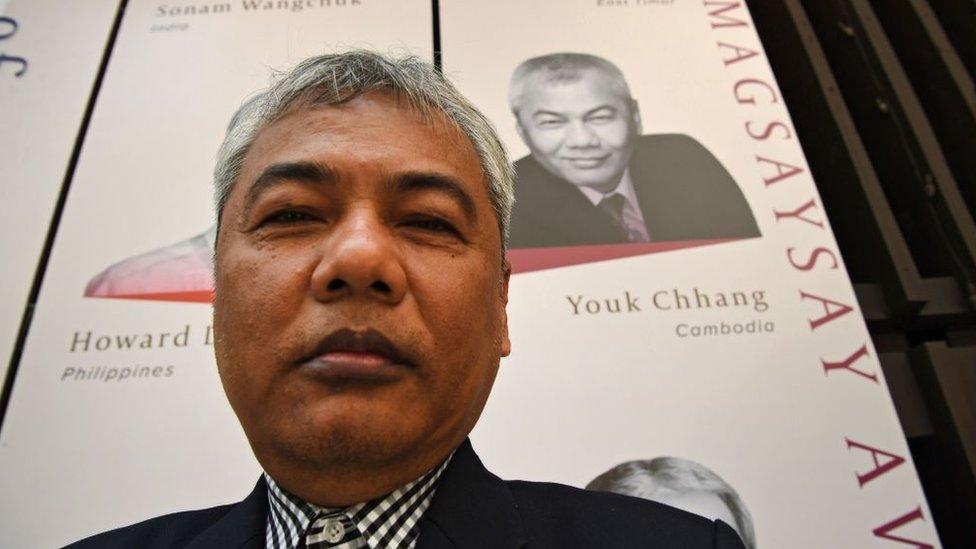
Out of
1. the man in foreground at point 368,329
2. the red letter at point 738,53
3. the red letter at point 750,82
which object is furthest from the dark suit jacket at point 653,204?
the man in foreground at point 368,329

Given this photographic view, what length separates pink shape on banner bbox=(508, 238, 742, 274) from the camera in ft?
4.10

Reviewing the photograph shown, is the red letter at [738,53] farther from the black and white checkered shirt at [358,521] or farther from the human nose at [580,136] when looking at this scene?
the black and white checkered shirt at [358,521]

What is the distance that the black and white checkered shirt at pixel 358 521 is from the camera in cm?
53

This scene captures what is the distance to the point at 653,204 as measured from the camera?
4.39ft

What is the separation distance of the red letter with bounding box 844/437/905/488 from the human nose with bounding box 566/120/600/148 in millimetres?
822

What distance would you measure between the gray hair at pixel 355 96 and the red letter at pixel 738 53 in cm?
114

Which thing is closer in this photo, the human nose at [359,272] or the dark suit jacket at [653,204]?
the human nose at [359,272]

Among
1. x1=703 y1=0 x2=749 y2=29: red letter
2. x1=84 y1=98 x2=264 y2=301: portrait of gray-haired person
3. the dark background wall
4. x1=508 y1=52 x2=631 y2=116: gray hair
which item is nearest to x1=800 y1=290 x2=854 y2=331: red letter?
the dark background wall

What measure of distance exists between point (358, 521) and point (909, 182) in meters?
1.73

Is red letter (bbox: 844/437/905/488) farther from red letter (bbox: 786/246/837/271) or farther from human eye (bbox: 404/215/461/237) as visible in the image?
human eye (bbox: 404/215/461/237)

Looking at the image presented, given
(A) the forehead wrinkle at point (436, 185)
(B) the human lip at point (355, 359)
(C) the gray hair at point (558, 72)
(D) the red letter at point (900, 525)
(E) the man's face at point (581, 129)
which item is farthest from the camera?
(C) the gray hair at point (558, 72)

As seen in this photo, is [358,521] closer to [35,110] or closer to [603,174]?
[603,174]

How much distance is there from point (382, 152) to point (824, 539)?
38.4 inches

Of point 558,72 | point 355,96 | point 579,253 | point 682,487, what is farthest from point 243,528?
point 558,72
